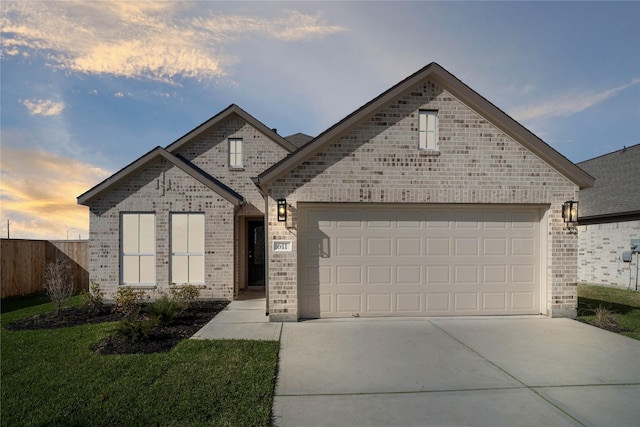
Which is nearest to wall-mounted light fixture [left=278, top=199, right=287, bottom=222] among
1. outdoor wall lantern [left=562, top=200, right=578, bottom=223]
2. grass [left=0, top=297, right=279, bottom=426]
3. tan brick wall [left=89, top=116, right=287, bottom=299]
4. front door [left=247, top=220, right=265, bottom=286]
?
grass [left=0, top=297, right=279, bottom=426]

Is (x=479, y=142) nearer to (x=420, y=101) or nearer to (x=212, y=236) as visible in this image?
(x=420, y=101)

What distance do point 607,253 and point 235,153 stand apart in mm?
16575

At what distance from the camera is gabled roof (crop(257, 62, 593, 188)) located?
7738mm

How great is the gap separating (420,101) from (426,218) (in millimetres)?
2780

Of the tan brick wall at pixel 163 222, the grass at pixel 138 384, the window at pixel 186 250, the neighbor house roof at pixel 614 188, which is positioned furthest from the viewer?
the neighbor house roof at pixel 614 188

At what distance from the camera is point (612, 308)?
9852mm

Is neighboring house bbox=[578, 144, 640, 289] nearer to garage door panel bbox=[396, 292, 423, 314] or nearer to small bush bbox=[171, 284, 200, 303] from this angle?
garage door panel bbox=[396, 292, 423, 314]

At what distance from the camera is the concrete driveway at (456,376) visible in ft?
12.5

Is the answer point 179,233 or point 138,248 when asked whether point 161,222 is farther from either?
point 138,248

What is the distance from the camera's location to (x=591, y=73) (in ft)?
37.7

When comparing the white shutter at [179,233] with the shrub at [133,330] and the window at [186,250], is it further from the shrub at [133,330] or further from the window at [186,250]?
the shrub at [133,330]

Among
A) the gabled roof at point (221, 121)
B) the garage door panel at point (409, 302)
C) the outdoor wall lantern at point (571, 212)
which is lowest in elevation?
the garage door panel at point (409, 302)

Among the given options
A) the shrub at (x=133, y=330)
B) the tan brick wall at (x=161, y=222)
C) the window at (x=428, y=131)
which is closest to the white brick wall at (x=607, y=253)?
the window at (x=428, y=131)

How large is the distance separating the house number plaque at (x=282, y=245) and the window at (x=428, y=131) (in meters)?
3.87
